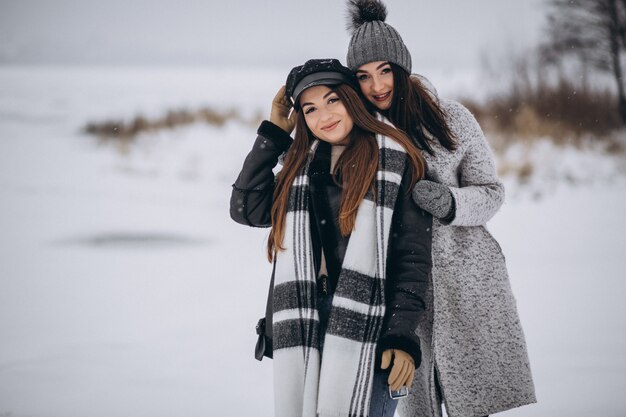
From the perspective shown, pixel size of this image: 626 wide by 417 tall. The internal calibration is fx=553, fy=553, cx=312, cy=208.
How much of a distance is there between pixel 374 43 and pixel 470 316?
0.93m

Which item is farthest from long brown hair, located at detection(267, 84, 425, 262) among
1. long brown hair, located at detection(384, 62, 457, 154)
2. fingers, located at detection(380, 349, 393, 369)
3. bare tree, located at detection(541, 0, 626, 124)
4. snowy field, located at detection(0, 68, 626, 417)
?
bare tree, located at detection(541, 0, 626, 124)

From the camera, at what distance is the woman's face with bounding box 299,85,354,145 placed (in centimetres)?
161

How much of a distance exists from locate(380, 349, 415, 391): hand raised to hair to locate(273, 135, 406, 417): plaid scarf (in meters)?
0.04

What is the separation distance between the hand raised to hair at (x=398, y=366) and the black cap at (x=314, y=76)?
77 centimetres

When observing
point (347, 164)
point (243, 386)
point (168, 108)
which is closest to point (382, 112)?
point (347, 164)

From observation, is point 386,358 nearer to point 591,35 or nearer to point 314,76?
point 314,76

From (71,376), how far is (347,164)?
104 inches

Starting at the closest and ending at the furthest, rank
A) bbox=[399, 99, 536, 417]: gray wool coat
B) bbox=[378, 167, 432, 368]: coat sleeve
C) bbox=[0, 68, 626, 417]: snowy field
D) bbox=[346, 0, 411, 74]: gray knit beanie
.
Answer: bbox=[378, 167, 432, 368]: coat sleeve
bbox=[399, 99, 536, 417]: gray wool coat
bbox=[346, 0, 411, 74]: gray knit beanie
bbox=[0, 68, 626, 417]: snowy field

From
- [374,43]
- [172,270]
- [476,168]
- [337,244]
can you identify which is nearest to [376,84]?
[374,43]

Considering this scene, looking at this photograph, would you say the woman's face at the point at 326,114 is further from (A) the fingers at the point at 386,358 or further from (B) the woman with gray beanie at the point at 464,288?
(A) the fingers at the point at 386,358

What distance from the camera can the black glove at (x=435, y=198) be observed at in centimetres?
154

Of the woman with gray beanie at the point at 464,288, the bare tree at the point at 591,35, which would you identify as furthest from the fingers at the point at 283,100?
the bare tree at the point at 591,35

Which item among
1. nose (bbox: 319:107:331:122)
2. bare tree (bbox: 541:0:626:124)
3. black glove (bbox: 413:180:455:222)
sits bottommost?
black glove (bbox: 413:180:455:222)

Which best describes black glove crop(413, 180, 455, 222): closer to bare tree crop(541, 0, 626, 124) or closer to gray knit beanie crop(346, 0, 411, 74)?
gray knit beanie crop(346, 0, 411, 74)
